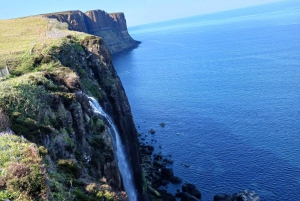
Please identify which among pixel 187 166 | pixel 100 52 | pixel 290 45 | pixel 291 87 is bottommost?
pixel 187 166

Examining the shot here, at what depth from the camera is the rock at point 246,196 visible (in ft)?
166

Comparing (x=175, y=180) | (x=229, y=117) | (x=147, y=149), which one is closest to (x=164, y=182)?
(x=175, y=180)

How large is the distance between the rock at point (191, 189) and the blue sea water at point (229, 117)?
2016mm

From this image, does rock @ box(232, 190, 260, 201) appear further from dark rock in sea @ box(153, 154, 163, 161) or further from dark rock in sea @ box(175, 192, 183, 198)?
dark rock in sea @ box(153, 154, 163, 161)

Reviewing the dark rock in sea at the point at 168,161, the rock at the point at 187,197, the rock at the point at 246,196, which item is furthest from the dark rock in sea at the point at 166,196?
the rock at the point at 246,196

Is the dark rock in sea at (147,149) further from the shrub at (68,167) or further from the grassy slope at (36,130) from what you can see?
the shrub at (68,167)

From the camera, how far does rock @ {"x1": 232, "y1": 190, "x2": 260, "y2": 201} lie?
1987 inches

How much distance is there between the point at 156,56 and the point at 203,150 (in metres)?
133

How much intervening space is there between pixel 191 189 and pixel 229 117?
34.7m

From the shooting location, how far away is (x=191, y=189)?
2172 inches

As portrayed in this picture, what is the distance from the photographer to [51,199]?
1211cm

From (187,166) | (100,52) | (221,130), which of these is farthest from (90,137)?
(221,130)

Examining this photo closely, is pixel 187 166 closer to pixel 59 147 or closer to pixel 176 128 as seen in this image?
pixel 176 128

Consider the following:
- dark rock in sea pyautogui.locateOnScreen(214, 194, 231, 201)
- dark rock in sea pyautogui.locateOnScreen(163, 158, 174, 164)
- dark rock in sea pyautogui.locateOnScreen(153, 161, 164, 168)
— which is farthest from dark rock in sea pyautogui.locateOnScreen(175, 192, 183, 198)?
dark rock in sea pyautogui.locateOnScreen(163, 158, 174, 164)
